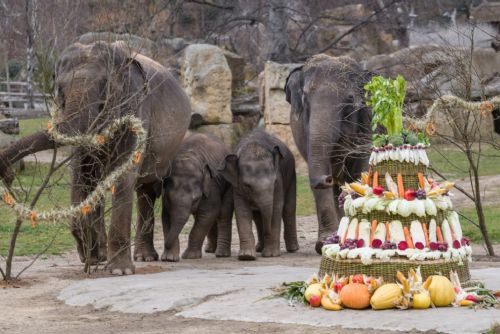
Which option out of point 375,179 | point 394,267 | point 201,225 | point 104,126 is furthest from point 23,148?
point 394,267

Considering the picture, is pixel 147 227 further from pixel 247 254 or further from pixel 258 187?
pixel 258 187

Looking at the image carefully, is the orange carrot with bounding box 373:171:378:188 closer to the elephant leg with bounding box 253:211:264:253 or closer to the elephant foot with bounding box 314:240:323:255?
the elephant foot with bounding box 314:240:323:255

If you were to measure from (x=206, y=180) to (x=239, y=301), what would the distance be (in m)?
5.22

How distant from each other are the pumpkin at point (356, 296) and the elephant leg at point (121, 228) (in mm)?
3805

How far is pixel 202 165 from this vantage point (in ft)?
45.5

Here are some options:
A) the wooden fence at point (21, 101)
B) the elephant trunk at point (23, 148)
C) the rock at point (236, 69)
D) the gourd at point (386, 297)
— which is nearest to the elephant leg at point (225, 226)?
the elephant trunk at point (23, 148)

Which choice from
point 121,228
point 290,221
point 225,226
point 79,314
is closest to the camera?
point 79,314

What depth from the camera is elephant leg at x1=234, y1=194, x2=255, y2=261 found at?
13.4 meters

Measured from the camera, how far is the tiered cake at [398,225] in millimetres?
8336

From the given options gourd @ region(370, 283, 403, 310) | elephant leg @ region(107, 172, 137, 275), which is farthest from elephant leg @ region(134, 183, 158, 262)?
gourd @ region(370, 283, 403, 310)

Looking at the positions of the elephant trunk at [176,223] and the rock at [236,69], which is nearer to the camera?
the elephant trunk at [176,223]

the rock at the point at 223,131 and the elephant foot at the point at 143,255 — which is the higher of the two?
the rock at the point at 223,131

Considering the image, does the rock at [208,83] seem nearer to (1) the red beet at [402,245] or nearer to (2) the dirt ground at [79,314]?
(2) the dirt ground at [79,314]

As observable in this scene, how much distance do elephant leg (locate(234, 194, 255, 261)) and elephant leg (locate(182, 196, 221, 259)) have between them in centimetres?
29
